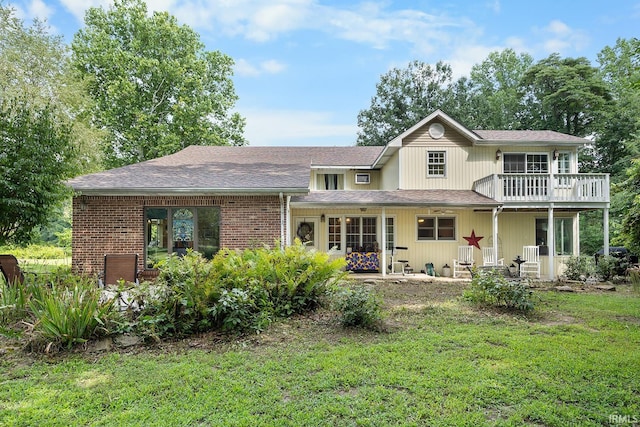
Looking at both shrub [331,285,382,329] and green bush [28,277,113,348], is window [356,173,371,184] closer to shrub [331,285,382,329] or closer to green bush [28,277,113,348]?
shrub [331,285,382,329]

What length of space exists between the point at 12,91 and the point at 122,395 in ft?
61.8

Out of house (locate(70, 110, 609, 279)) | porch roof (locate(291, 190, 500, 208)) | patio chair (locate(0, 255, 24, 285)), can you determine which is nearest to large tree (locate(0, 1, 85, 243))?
patio chair (locate(0, 255, 24, 285))

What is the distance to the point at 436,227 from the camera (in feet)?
47.5

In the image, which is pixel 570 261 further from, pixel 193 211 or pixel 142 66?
pixel 142 66

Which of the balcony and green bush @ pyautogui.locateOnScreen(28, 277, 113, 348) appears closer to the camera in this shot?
green bush @ pyautogui.locateOnScreen(28, 277, 113, 348)

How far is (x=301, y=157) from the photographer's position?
690 inches

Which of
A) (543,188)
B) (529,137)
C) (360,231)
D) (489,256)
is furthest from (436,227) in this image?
(529,137)

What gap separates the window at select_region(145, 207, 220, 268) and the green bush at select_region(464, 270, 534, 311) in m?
7.08

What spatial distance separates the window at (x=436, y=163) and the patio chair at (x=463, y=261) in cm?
321

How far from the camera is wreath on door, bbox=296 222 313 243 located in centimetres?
1441

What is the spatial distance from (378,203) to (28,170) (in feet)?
30.3

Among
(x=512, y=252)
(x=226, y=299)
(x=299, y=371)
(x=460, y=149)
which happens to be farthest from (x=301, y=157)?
(x=299, y=371)

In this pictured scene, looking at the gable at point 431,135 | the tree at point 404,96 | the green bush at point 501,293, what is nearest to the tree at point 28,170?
the green bush at point 501,293

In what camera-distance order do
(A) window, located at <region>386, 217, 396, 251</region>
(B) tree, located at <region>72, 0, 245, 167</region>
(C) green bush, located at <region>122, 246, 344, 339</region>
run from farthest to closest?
(B) tree, located at <region>72, 0, 245, 167</region> → (A) window, located at <region>386, 217, 396, 251</region> → (C) green bush, located at <region>122, 246, 344, 339</region>
